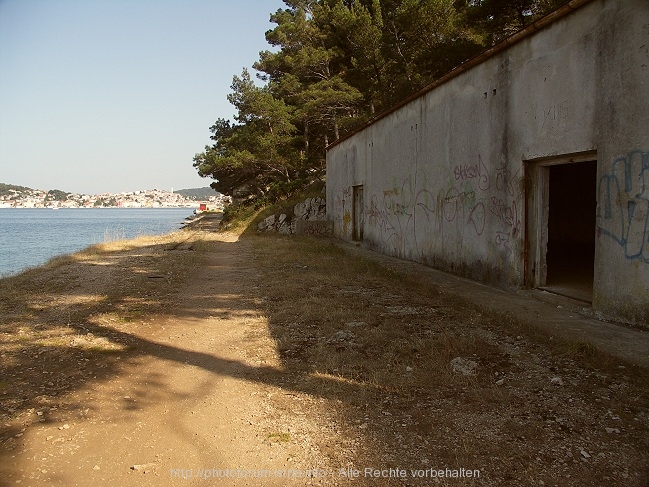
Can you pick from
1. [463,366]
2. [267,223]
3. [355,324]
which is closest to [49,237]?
[267,223]

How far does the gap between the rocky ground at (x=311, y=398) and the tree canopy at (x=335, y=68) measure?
14232 mm

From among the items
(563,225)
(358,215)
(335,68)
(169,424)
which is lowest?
(169,424)

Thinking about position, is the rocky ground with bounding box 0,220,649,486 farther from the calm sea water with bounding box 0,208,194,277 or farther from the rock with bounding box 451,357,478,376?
the calm sea water with bounding box 0,208,194,277

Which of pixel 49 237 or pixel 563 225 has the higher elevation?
pixel 563 225

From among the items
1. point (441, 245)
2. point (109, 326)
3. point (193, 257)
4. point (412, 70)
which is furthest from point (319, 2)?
point (109, 326)

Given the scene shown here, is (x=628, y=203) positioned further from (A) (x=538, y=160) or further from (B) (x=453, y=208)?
(B) (x=453, y=208)

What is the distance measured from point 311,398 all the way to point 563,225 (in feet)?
36.3

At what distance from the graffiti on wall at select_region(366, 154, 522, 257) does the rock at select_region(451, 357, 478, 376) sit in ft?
10.3

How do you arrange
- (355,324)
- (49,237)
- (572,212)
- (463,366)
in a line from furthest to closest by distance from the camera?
(49,237) → (572,212) → (355,324) → (463,366)

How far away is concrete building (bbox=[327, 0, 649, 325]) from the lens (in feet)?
16.4

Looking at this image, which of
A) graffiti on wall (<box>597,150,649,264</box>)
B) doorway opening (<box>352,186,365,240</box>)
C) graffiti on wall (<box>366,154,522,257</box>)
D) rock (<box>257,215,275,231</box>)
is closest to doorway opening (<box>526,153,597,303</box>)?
graffiti on wall (<box>366,154,522,257</box>)

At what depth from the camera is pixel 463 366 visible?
13.9 feet

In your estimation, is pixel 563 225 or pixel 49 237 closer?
pixel 563 225

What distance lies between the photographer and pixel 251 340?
5281mm
